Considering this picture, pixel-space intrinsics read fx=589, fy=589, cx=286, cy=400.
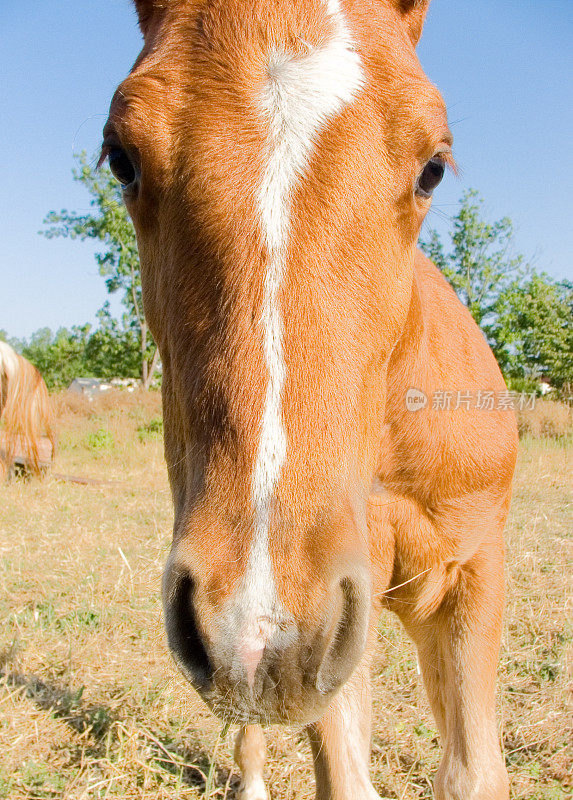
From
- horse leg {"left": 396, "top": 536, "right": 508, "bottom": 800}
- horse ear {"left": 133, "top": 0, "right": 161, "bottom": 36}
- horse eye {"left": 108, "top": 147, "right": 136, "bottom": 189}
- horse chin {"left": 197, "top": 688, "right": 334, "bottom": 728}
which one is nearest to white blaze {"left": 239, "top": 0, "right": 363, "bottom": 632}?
horse chin {"left": 197, "top": 688, "right": 334, "bottom": 728}

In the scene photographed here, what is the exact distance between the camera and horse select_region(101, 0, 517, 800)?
1094 millimetres

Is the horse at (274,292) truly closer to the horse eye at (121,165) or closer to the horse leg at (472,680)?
the horse eye at (121,165)

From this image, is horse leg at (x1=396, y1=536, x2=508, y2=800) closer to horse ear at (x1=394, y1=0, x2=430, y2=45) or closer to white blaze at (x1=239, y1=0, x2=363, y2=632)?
white blaze at (x1=239, y1=0, x2=363, y2=632)

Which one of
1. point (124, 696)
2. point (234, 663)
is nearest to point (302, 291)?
point (234, 663)

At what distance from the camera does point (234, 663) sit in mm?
1061

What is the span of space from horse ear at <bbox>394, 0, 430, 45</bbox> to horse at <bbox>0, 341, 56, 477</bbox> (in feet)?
26.4

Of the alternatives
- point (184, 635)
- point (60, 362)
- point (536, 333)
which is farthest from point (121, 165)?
point (60, 362)

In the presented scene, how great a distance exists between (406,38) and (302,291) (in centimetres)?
97

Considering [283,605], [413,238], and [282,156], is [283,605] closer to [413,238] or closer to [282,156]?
[282,156]

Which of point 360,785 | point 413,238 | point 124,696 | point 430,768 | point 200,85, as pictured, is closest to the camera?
Answer: point 200,85

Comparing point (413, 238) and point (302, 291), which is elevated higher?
point (413, 238)

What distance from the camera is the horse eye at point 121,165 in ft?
5.52

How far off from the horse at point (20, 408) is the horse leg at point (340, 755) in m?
Answer: 7.82

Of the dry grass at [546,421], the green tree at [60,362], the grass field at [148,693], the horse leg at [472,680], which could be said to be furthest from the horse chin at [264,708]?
the green tree at [60,362]
